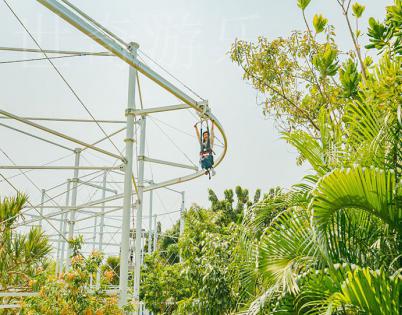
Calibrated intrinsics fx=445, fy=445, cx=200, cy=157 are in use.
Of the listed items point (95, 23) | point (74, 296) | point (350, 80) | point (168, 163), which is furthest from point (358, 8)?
point (168, 163)

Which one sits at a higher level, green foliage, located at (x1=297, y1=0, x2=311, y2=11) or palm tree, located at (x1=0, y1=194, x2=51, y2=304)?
green foliage, located at (x1=297, y1=0, x2=311, y2=11)

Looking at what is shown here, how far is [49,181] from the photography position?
1584cm

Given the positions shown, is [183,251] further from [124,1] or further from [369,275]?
[369,275]

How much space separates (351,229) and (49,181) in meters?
13.9

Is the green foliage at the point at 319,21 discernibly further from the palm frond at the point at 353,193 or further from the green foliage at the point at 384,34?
the palm frond at the point at 353,193

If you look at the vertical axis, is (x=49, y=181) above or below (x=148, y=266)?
above

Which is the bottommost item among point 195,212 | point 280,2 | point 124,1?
point 195,212

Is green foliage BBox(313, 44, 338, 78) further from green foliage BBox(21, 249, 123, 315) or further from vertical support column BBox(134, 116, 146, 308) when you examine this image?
vertical support column BBox(134, 116, 146, 308)

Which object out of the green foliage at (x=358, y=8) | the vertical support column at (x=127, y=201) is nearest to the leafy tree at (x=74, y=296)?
the vertical support column at (x=127, y=201)

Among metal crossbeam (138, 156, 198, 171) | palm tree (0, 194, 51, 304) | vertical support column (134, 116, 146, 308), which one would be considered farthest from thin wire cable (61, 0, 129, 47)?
metal crossbeam (138, 156, 198, 171)

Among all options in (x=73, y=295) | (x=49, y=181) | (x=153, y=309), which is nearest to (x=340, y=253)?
(x=73, y=295)

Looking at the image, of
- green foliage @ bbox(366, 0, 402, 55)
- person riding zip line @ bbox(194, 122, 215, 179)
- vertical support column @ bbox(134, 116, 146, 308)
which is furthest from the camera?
vertical support column @ bbox(134, 116, 146, 308)

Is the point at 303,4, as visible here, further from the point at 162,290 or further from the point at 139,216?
the point at 162,290

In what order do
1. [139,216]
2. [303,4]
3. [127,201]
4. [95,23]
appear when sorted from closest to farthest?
[95,23]
[303,4]
[127,201]
[139,216]
